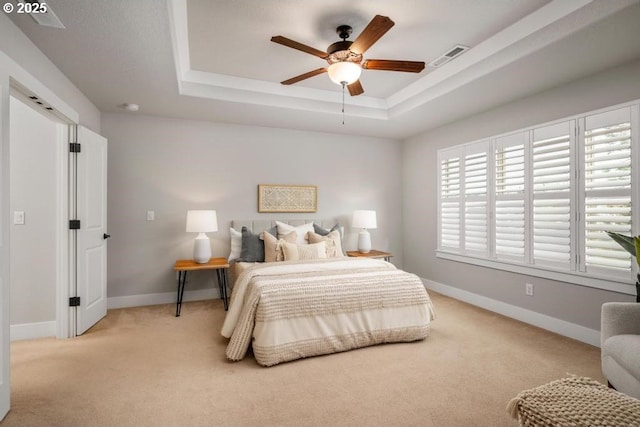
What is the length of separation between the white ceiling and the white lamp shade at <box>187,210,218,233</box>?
1267 mm

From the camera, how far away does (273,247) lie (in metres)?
4.10

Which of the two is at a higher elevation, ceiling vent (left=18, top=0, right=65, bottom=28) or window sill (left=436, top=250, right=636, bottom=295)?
ceiling vent (left=18, top=0, right=65, bottom=28)

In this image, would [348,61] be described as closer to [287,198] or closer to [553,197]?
[553,197]

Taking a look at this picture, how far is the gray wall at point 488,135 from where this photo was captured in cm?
296

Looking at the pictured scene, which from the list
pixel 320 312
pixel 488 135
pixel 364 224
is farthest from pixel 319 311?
pixel 488 135

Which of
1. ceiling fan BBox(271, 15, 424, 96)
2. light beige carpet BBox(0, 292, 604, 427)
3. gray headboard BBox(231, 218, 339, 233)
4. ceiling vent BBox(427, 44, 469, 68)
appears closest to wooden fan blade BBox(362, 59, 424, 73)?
ceiling fan BBox(271, 15, 424, 96)

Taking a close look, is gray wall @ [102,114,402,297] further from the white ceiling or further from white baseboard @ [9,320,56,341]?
white baseboard @ [9,320,56,341]

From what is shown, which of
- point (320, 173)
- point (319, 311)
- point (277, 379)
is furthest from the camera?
point (320, 173)

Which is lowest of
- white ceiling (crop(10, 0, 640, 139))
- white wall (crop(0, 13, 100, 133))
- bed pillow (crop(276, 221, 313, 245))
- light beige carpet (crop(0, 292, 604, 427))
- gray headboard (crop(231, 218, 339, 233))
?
light beige carpet (crop(0, 292, 604, 427))

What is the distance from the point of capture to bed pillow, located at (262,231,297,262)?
405 cm

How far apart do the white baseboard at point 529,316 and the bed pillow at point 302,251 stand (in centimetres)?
197

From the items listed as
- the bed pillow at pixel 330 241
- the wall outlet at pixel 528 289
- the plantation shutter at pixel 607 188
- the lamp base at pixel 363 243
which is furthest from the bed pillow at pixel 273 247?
the plantation shutter at pixel 607 188

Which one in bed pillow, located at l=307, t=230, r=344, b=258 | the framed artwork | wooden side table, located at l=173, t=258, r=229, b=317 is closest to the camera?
wooden side table, located at l=173, t=258, r=229, b=317

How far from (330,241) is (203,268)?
1601mm
